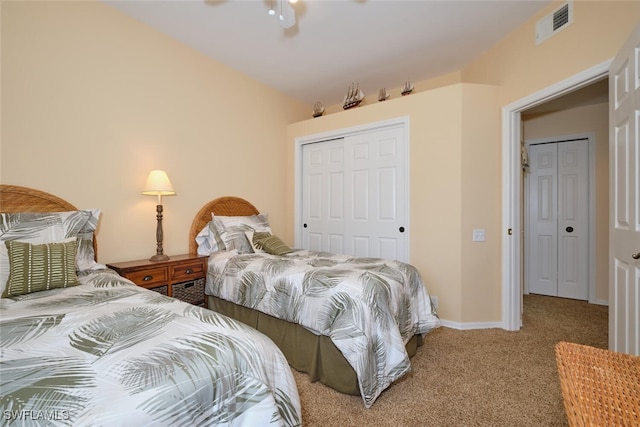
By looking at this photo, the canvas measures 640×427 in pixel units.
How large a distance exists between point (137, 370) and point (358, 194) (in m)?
3.12

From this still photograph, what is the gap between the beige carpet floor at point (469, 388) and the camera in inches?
63.8

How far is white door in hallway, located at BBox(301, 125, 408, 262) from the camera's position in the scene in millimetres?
3363

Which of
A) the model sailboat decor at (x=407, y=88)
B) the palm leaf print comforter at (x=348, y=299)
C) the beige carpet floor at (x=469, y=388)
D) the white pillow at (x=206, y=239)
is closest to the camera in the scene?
the beige carpet floor at (x=469, y=388)

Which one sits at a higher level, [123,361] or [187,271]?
[123,361]

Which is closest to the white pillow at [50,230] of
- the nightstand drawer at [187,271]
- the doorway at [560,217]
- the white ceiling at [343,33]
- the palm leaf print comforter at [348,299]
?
the nightstand drawer at [187,271]

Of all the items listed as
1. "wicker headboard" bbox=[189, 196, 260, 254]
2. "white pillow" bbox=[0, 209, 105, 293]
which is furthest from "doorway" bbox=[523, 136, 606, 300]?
"white pillow" bbox=[0, 209, 105, 293]

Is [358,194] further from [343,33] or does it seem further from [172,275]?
[172,275]

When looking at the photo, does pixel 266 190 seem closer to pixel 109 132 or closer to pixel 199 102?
pixel 199 102

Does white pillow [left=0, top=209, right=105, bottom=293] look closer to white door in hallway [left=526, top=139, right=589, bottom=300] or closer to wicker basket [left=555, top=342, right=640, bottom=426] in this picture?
wicker basket [left=555, top=342, right=640, bottom=426]

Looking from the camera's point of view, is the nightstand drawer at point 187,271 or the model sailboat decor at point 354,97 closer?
the nightstand drawer at point 187,271

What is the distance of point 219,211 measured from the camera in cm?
333

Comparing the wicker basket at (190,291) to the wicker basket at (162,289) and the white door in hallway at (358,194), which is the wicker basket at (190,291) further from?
the white door in hallway at (358,194)

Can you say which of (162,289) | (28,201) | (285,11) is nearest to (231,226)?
(162,289)

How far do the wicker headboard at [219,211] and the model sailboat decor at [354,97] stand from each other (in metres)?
1.85
